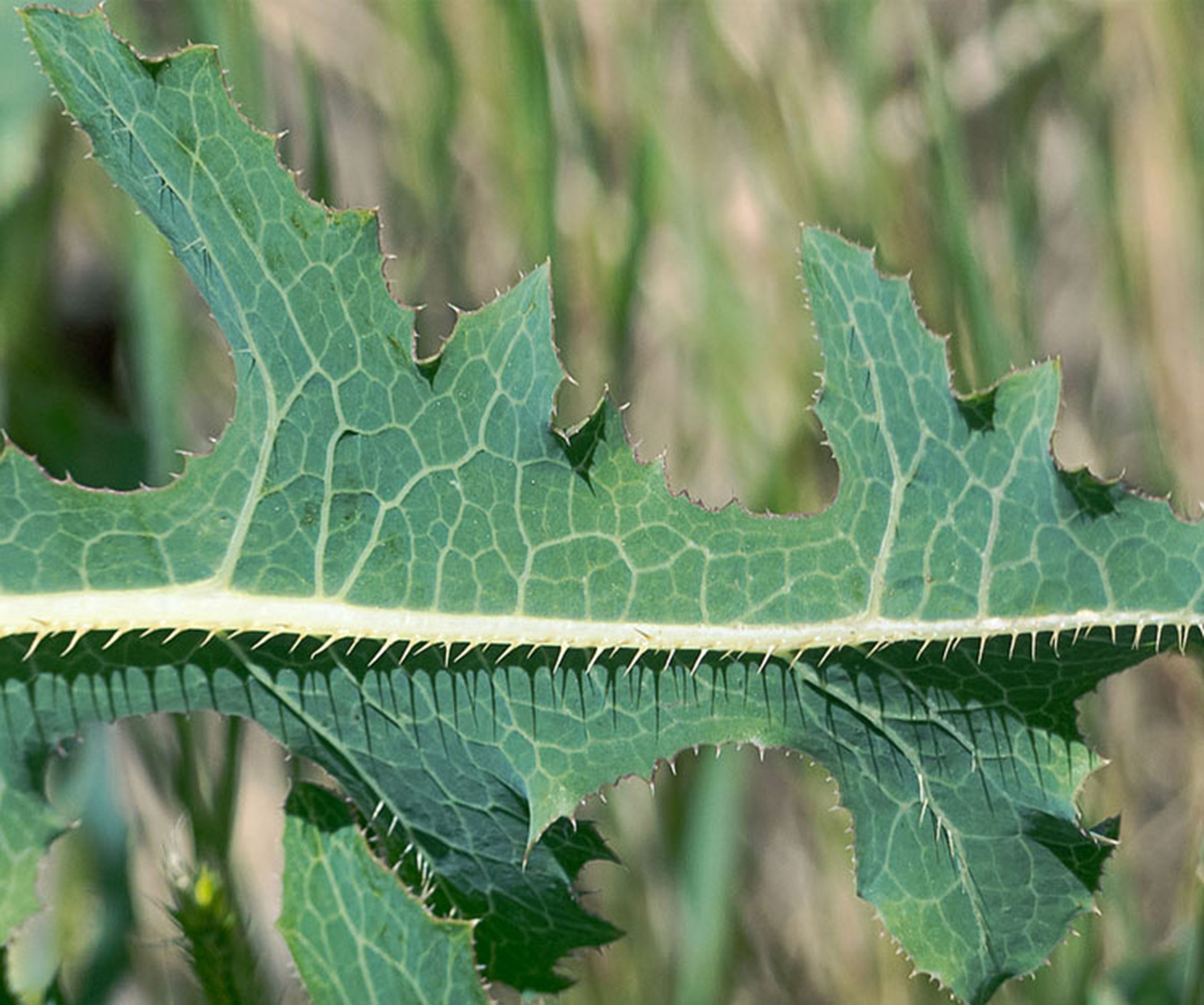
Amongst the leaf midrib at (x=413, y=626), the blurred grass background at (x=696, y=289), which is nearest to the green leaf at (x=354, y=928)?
the leaf midrib at (x=413, y=626)

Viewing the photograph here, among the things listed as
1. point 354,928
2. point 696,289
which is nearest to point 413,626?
point 354,928

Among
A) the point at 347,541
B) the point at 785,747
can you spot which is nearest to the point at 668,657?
the point at 785,747

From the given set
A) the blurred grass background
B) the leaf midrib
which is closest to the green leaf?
the leaf midrib

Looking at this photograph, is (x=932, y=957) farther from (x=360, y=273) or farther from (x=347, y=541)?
(x=360, y=273)

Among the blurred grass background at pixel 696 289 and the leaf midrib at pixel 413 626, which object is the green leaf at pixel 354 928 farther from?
the blurred grass background at pixel 696 289

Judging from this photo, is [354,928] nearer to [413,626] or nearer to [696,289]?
[413,626]

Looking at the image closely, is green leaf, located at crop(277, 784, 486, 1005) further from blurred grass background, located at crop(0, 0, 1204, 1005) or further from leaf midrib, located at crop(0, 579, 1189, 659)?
blurred grass background, located at crop(0, 0, 1204, 1005)

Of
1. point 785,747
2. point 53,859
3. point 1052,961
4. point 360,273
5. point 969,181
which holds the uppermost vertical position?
point 969,181
